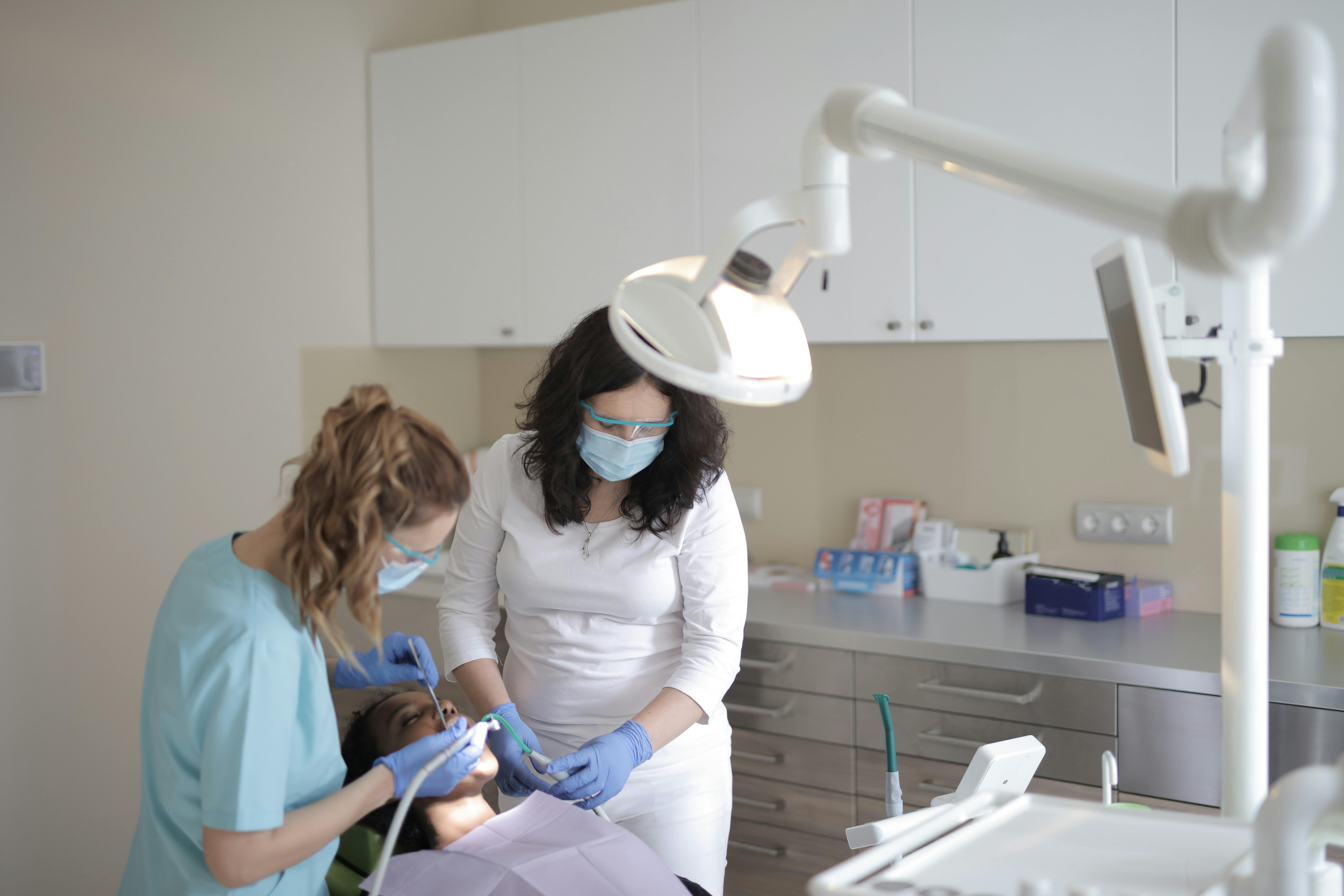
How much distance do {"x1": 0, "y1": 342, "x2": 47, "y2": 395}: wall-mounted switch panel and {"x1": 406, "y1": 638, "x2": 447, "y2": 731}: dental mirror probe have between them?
50.4 inches

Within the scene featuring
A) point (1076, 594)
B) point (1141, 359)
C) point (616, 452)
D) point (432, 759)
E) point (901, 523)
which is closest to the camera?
point (1141, 359)

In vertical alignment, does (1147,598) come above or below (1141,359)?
Result: below

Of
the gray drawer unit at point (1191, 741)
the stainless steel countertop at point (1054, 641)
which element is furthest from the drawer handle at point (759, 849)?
the gray drawer unit at point (1191, 741)

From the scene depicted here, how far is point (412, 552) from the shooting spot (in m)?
1.18

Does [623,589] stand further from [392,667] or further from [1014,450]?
[1014,450]

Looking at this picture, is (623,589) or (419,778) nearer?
(419,778)

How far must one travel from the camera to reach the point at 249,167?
2848 millimetres

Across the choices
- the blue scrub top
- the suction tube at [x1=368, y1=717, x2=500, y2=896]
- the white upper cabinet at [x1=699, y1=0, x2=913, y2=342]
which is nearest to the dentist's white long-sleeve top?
the suction tube at [x1=368, y1=717, x2=500, y2=896]

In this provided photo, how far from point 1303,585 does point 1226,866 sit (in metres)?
1.72

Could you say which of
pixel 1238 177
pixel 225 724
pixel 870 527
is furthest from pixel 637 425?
pixel 870 527

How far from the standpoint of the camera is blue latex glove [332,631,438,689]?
1.65 m

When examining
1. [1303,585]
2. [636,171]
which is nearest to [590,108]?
[636,171]

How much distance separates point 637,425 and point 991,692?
3.66 ft

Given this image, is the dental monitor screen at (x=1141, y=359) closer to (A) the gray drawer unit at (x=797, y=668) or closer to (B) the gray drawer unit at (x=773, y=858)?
(A) the gray drawer unit at (x=797, y=668)
